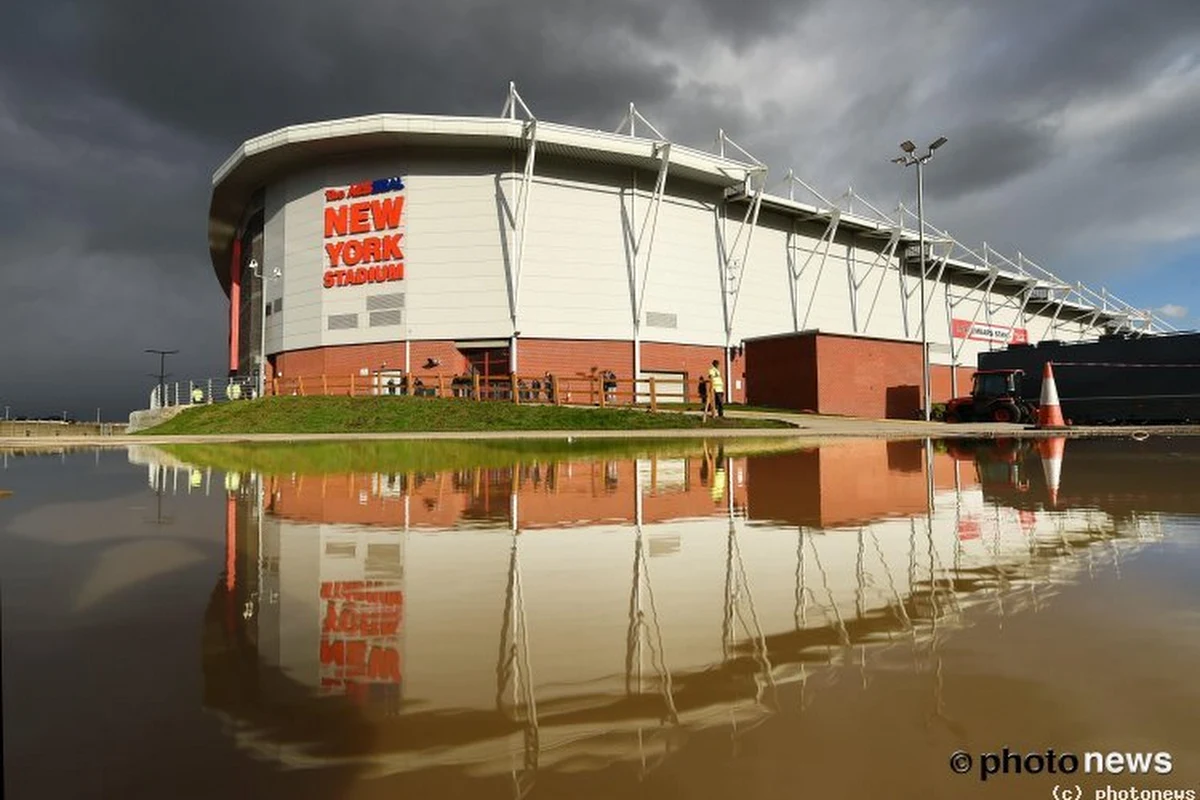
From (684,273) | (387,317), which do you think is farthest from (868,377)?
(387,317)

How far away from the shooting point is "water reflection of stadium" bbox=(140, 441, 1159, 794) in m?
2.06

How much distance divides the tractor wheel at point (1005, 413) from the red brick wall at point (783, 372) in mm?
7153

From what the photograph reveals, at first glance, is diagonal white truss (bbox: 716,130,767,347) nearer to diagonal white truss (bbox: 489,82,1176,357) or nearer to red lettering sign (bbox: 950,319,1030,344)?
diagonal white truss (bbox: 489,82,1176,357)

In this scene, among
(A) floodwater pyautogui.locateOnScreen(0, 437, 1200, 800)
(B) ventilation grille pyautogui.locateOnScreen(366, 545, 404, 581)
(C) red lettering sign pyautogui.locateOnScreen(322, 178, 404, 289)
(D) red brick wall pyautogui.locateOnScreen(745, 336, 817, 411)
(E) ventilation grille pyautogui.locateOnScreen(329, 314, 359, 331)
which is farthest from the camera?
(E) ventilation grille pyautogui.locateOnScreen(329, 314, 359, 331)

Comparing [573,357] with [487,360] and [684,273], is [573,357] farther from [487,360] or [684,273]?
[684,273]

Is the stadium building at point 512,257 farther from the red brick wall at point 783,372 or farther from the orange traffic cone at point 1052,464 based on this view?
the orange traffic cone at point 1052,464

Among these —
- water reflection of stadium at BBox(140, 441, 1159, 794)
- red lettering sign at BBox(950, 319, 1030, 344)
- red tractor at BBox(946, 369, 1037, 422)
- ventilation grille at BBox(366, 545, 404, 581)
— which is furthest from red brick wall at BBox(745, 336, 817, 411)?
red lettering sign at BBox(950, 319, 1030, 344)

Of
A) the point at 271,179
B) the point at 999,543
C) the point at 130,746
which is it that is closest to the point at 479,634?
the point at 130,746

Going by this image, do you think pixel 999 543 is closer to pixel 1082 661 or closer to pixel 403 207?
pixel 1082 661

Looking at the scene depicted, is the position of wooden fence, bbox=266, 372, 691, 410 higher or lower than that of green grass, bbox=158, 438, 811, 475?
higher

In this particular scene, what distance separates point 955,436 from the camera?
19.0 m

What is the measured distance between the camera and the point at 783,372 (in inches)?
1303
